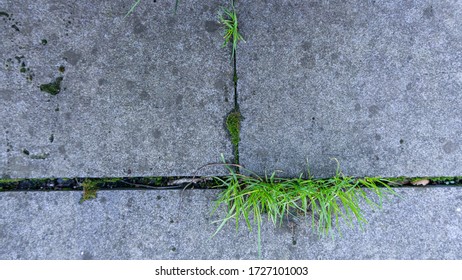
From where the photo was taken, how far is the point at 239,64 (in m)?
1.90

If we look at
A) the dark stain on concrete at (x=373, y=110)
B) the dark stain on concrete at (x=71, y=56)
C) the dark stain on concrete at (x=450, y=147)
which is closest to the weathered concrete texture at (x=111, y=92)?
the dark stain on concrete at (x=71, y=56)

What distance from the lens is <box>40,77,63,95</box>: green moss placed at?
189 cm

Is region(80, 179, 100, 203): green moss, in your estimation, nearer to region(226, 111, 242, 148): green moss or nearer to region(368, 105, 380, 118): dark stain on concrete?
region(226, 111, 242, 148): green moss

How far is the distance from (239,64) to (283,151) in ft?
1.89

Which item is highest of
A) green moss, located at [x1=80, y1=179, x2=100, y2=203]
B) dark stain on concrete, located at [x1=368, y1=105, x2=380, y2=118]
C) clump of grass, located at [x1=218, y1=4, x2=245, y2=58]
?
clump of grass, located at [x1=218, y1=4, x2=245, y2=58]

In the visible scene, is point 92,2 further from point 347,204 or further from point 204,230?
point 347,204

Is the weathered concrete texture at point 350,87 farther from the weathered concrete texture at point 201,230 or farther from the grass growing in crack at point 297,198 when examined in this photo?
the weathered concrete texture at point 201,230

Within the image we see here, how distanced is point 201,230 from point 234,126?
650 millimetres

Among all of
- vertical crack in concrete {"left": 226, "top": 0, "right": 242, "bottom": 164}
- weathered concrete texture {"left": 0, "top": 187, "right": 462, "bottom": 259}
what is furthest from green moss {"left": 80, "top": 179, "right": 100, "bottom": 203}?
vertical crack in concrete {"left": 226, "top": 0, "right": 242, "bottom": 164}

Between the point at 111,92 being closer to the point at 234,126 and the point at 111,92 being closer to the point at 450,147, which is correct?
the point at 234,126

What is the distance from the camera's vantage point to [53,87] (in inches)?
74.4

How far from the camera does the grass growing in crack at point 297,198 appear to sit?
5.95 feet

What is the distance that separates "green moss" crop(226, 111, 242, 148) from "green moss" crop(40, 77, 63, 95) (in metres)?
1.02
